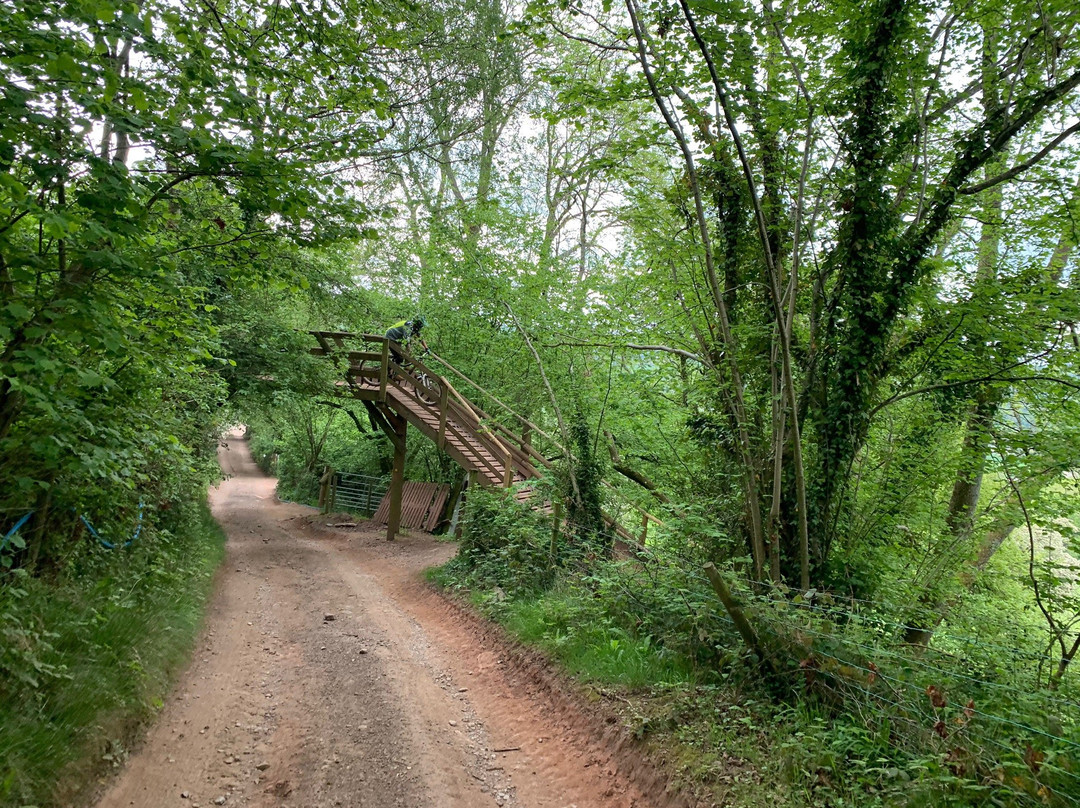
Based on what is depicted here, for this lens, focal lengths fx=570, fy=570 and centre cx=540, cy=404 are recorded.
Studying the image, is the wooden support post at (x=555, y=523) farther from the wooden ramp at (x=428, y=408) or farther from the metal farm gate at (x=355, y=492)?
the metal farm gate at (x=355, y=492)

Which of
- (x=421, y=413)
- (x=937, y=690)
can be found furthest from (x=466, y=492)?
(x=937, y=690)

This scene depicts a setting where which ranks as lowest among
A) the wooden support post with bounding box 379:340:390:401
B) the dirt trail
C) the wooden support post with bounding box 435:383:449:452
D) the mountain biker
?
the dirt trail

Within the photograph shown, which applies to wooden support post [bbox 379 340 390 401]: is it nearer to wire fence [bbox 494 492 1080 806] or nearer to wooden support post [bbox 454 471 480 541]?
wooden support post [bbox 454 471 480 541]

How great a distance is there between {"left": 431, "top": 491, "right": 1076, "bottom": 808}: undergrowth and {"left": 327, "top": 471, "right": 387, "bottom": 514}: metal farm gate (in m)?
Result: 12.7

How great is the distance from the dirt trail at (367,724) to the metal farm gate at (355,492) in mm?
10451

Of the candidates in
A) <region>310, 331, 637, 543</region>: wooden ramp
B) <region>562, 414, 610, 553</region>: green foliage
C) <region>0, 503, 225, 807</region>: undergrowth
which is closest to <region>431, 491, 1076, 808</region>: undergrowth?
<region>562, 414, 610, 553</region>: green foliage

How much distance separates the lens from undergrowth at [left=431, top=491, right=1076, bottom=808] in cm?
295

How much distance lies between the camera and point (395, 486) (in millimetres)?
14086

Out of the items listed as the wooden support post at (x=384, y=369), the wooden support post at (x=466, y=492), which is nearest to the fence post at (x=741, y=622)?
the wooden support post at (x=466, y=492)

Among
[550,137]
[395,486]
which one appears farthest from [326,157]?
[550,137]

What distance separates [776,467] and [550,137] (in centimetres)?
1650

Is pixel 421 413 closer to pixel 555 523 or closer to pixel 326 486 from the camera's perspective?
pixel 555 523

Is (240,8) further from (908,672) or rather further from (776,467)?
(908,672)

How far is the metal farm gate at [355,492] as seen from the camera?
18516mm
